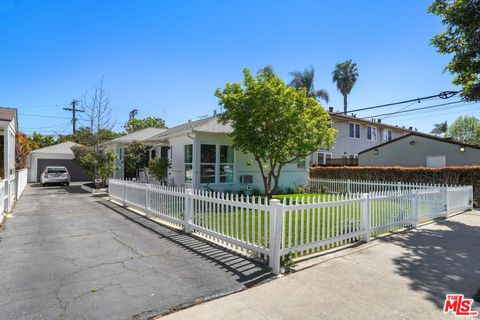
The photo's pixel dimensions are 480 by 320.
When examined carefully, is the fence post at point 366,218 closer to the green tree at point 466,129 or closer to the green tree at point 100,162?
the green tree at point 100,162

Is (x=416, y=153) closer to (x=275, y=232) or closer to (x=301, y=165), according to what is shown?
(x=301, y=165)

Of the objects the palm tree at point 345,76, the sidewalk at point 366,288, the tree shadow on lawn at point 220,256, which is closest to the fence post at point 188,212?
the tree shadow on lawn at point 220,256

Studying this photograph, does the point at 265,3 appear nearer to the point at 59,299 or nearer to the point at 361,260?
the point at 361,260

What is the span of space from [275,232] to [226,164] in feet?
32.8

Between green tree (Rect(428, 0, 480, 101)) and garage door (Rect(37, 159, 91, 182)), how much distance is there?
2700 centimetres

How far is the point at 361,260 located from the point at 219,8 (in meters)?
10.2

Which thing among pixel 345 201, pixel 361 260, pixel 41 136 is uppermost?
pixel 41 136

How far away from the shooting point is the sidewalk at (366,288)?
130 inches

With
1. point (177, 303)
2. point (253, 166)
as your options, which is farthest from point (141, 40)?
point (177, 303)

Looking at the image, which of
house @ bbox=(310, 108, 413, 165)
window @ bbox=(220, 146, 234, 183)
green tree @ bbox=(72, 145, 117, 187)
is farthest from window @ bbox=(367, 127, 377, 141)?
green tree @ bbox=(72, 145, 117, 187)

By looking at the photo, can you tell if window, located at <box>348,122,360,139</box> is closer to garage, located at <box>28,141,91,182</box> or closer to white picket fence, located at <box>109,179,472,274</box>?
white picket fence, located at <box>109,179,472,274</box>

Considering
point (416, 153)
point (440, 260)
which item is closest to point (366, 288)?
point (440, 260)

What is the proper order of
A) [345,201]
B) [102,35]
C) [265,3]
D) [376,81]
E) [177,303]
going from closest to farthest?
[177,303]
[345,201]
[265,3]
[102,35]
[376,81]

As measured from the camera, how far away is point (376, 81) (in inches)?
758
